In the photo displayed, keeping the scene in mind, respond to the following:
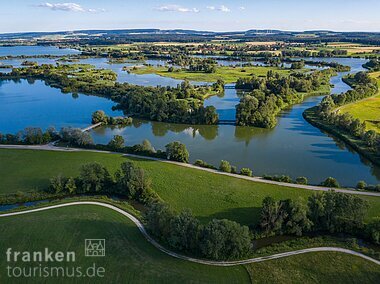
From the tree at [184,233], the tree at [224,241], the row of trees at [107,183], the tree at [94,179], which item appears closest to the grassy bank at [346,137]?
the tree at [224,241]

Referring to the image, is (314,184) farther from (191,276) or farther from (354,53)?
(354,53)

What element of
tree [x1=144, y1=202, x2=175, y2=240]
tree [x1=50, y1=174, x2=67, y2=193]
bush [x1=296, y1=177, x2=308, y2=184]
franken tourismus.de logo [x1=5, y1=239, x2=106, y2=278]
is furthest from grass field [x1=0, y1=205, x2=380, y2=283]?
bush [x1=296, y1=177, x2=308, y2=184]

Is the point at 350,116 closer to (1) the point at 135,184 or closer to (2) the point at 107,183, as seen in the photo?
(1) the point at 135,184

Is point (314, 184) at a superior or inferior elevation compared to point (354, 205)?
inferior

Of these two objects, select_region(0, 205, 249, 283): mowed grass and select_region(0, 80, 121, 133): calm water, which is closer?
select_region(0, 205, 249, 283): mowed grass

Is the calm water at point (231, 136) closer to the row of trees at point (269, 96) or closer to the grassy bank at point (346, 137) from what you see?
the grassy bank at point (346, 137)

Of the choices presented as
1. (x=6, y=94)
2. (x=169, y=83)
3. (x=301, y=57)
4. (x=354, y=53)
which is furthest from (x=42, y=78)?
(x=354, y=53)

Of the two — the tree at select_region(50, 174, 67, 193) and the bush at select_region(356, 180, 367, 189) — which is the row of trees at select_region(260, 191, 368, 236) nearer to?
the bush at select_region(356, 180, 367, 189)
